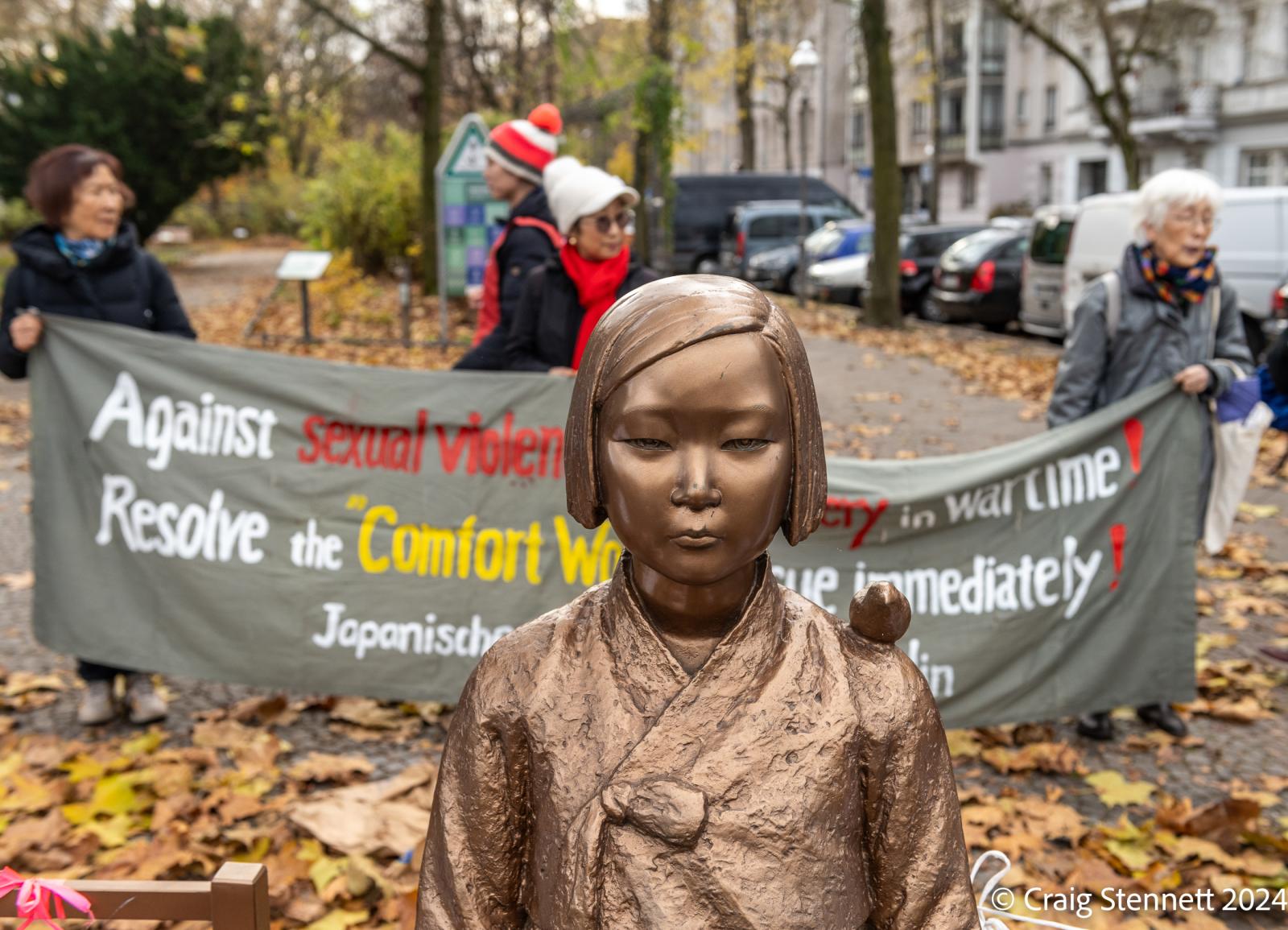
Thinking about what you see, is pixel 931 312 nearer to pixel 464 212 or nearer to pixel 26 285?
pixel 464 212

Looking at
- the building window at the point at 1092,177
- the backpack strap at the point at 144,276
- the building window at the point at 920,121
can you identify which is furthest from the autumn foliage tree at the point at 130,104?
the building window at the point at 920,121

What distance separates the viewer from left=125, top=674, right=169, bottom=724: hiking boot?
4.74m

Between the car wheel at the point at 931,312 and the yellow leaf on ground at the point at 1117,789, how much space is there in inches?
616

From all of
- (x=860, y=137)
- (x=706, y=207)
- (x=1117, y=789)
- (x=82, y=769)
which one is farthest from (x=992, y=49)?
(x=82, y=769)

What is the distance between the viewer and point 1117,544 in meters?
4.43

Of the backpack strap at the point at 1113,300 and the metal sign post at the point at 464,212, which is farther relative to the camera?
the metal sign post at the point at 464,212

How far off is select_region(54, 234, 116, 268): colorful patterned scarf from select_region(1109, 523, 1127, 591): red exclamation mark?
3.92 meters

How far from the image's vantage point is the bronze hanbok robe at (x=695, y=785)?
4.86 feet

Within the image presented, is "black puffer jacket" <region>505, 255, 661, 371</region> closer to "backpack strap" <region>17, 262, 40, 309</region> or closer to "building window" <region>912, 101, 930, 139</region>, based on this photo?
"backpack strap" <region>17, 262, 40, 309</region>

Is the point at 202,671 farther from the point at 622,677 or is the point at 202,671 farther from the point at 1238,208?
the point at 1238,208

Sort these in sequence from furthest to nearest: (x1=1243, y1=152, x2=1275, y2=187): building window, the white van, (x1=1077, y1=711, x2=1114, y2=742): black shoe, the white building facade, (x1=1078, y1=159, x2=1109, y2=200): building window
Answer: the white building facade, (x1=1078, y1=159, x2=1109, y2=200): building window, (x1=1243, y1=152, x2=1275, y2=187): building window, the white van, (x1=1077, y1=711, x2=1114, y2=742): black shoe

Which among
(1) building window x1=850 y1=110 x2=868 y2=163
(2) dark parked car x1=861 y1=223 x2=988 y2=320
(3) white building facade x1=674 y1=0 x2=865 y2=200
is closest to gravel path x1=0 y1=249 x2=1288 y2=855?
(2) dark parked car x1=861 y1=223 x2=988 y2=320

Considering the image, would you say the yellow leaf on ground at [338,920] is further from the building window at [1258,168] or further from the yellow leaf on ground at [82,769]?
the building window at [1258,168]

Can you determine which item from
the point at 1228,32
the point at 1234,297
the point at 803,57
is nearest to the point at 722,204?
the point at 803,57
